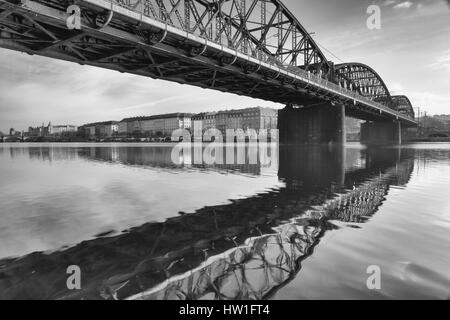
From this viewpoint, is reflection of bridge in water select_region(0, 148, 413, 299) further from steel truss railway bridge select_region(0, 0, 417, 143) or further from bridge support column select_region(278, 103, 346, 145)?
bridge support column select_region(278, 103, 346, 145)

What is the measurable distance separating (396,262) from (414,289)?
1.11 metres

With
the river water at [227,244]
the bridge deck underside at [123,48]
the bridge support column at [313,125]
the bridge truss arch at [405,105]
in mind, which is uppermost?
the bridge truss arch at [405,105]

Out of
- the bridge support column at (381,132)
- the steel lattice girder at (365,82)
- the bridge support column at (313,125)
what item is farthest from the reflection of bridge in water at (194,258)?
the bridge support column at (381,132)

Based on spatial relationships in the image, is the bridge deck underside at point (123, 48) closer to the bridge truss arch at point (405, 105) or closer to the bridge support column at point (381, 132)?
the bridge support column at point (381, 132)

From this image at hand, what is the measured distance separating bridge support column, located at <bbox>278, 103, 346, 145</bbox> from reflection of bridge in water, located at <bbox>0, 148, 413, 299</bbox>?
56.4 metres

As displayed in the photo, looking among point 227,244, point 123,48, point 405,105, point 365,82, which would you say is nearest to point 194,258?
point 227,244

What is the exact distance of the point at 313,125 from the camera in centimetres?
6562

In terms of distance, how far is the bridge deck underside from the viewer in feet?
59.5

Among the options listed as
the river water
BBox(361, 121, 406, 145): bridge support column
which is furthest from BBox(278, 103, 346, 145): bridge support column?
BBox(361, 121, 406, 145): bridge support column

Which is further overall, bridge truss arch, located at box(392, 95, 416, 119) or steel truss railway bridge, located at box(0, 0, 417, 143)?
bridge truss arch, located at box(392, 95, 416, 119)

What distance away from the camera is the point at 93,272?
17.7ft

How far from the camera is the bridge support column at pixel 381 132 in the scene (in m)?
126

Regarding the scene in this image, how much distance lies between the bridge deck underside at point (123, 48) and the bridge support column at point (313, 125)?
80.2ft
